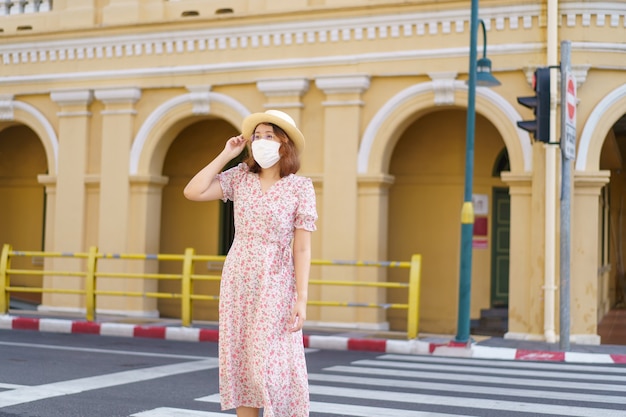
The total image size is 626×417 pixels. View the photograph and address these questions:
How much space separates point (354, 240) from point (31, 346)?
17.8 feet

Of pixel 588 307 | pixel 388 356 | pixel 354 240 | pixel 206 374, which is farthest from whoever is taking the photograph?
pixel 354 240

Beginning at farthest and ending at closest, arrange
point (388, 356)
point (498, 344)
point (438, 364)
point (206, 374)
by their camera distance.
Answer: point (498, 344) < point (388, 356) < point (438, 364) < point (206, 374)

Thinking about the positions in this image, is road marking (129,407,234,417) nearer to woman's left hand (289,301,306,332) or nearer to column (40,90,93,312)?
woman's left hand (289,301,306,332)

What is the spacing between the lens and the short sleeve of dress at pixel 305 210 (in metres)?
5.20

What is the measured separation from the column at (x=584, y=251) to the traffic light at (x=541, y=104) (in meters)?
2.21

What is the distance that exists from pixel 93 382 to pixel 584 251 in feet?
25.6

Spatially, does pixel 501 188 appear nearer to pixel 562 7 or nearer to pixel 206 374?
pixel 562 7

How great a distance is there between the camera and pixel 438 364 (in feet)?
35.1

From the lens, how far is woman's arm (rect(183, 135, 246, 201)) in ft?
17.6

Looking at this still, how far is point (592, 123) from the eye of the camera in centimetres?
1354

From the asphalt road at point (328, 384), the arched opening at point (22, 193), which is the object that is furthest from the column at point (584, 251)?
the arched opening at point (22, 193)

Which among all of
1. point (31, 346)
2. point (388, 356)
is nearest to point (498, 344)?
point (388, 356)

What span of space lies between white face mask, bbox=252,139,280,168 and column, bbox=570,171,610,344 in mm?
9168

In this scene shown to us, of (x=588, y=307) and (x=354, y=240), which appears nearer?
(x=588, y=307)
